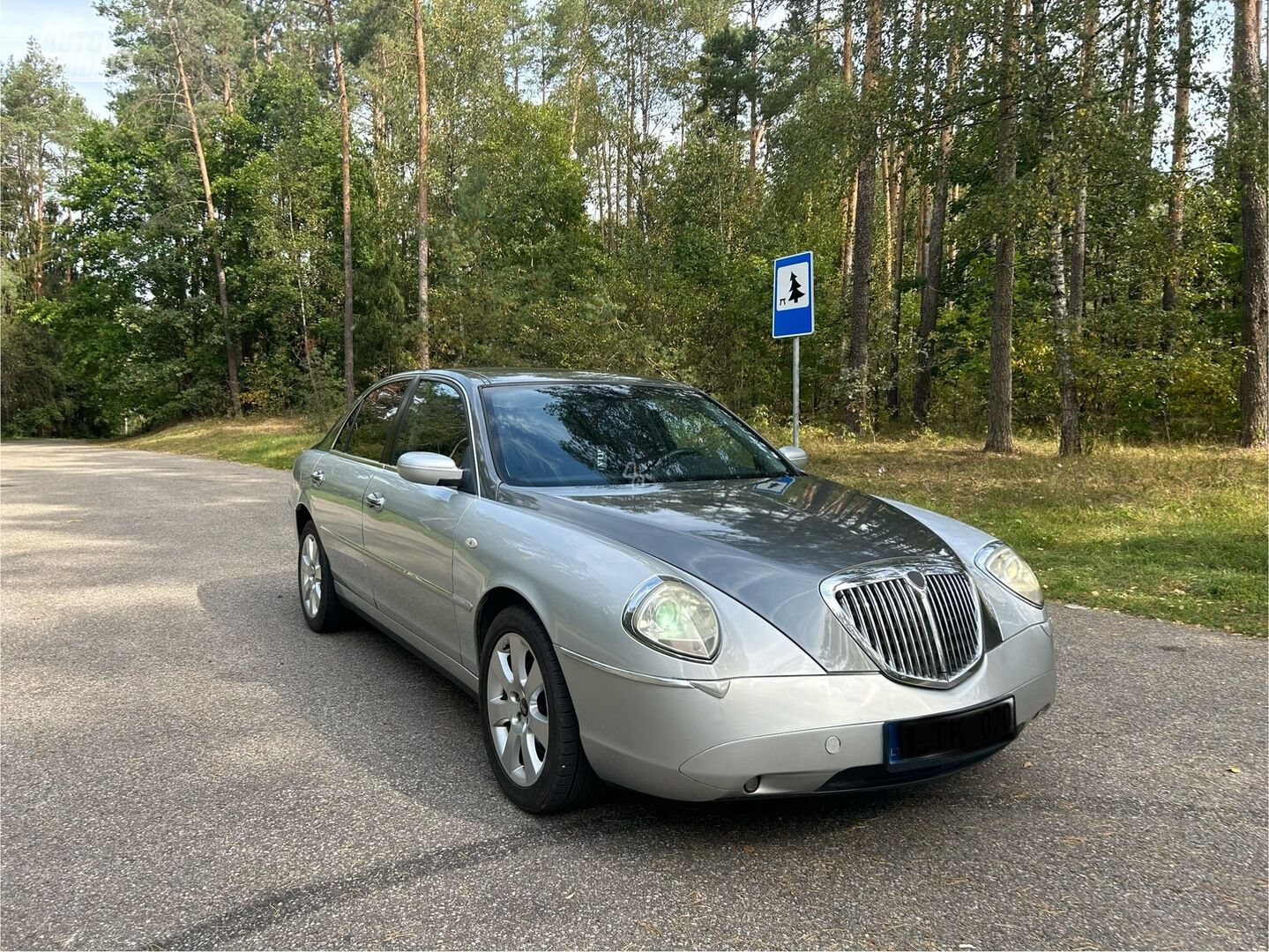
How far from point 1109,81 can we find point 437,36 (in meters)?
23.7

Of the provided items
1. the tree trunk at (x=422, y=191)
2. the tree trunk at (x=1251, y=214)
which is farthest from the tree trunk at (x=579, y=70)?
the tree trunk at (x=1251, y=214)

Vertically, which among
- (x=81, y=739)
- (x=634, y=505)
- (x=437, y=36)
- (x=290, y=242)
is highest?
(x=437, y=36)

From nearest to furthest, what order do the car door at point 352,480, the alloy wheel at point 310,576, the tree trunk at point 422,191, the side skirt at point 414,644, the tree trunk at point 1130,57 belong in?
the side skirt at point 414,644 < the car door at point 352,480 < the alloy wheel at point 310,576 < the tree trunk at point 1130,57 < the tree trunk at point 422,191

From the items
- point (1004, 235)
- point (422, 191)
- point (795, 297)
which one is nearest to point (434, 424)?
point (795, 297)

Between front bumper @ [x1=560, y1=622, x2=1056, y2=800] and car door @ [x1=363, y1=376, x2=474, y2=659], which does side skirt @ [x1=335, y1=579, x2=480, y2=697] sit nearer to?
car door @ [x1=363, y1=376, x2=474, y2=659]

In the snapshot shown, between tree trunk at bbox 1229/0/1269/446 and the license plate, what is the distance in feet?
37.2

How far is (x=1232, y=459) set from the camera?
1236cm

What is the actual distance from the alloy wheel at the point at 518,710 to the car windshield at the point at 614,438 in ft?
2.55

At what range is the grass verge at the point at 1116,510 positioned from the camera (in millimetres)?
6258

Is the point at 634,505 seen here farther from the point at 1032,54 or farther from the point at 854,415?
the point at 854,415

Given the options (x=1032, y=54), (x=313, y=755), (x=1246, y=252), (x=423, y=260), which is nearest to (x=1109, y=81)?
(x=1032, y=54)

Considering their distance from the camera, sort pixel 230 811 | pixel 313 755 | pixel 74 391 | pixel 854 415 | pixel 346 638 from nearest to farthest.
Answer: pixel 230 811
pixel 313 755
pixel 346 638
pixel 854 415
pixel 74 391

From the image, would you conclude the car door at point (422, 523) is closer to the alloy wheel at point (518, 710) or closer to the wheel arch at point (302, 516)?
the alloy wheel at point (518, 710)

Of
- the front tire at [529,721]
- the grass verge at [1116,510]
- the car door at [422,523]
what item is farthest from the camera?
the grass verge at [1116,510]
